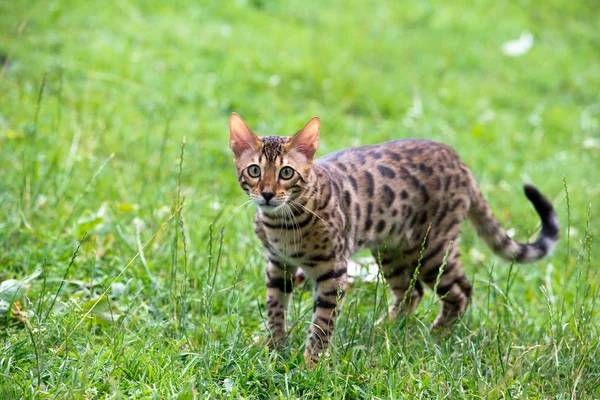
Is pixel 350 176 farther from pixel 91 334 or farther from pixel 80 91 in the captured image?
pixel 80 91

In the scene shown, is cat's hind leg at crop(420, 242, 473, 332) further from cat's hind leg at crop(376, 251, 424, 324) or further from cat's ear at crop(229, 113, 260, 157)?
cat's ear at crop(229, 113, 260, 157)

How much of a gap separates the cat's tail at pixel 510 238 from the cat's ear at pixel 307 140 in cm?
140

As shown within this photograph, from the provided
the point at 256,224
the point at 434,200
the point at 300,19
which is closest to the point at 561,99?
the point at 300,19

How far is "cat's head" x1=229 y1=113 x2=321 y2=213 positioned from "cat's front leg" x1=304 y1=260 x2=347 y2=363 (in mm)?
467

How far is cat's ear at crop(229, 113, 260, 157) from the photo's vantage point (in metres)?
3.90

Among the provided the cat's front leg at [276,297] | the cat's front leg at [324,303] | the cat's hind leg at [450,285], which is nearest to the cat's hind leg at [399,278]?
the cat's hind leg at [450,285]

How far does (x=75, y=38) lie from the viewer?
8.25 meters

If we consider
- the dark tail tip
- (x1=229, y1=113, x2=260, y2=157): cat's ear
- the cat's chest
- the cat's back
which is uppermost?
(x1=229, y1=113, x2=260, y2=157): cat's ear

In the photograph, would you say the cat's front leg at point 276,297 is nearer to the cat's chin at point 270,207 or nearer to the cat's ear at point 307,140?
the cat's chin at point 270,207

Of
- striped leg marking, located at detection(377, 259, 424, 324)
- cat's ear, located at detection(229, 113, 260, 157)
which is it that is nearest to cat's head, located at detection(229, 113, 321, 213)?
cat's ear, located at detection(229, 113, 260, 157)

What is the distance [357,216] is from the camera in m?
4.33

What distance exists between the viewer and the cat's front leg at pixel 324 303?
3895 millimetres

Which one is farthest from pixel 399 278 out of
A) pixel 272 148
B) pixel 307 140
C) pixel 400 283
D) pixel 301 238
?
pixel 272 148

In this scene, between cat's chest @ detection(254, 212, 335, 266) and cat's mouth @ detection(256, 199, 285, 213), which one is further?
cat's chest @ detection(254, 212, 335, 266)
